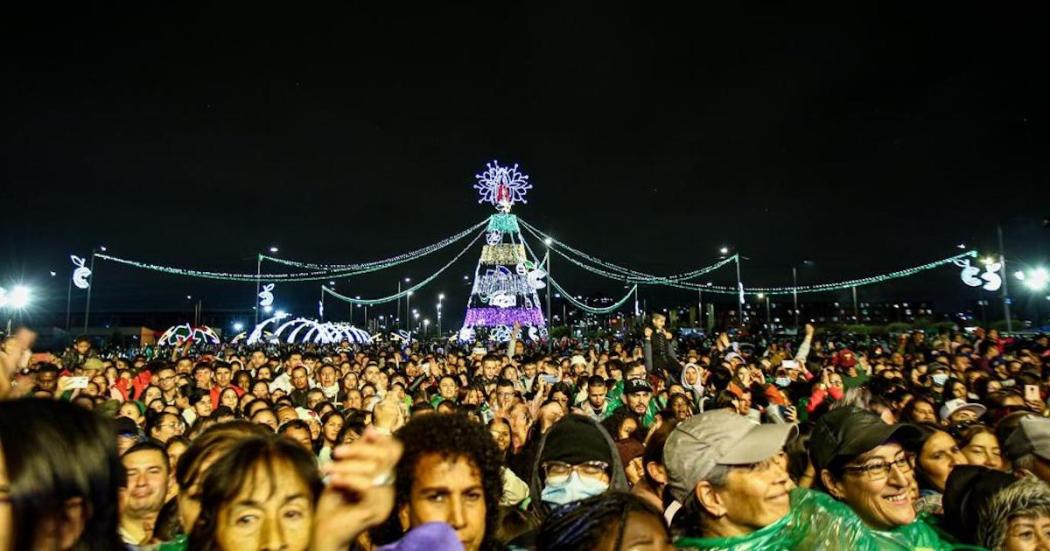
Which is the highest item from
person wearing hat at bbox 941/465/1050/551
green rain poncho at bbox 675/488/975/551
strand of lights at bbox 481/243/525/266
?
strand of lights at bbox 481/243/525/266

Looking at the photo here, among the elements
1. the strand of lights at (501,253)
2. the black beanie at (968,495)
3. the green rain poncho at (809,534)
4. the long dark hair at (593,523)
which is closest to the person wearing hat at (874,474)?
the black beanie at (968,495)

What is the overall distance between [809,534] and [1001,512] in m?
1.55

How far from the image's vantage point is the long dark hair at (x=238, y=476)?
82.6 inches

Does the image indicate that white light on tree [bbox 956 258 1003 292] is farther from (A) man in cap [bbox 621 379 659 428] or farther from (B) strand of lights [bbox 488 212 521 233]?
(B) strand of lights [bbox 488 212 521 233]

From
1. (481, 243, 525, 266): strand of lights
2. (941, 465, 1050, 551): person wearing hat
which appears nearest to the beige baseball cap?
(941, 465, 1050, 551): person wearing hat

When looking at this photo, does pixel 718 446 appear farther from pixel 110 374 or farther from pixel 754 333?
pixel 754 333

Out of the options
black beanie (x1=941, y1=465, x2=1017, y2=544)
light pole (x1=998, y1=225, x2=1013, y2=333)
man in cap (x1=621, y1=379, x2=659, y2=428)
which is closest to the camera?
black beanie (x1=941, y1=465, x2=1017, y2=544)

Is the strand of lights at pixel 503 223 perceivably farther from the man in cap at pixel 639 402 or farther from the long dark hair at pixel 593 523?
the long dark hair at pixel 593 523

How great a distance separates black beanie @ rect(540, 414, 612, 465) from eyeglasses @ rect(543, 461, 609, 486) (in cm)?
2

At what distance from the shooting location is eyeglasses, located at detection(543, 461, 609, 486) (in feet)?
11.4

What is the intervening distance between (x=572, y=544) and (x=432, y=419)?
1.05 m

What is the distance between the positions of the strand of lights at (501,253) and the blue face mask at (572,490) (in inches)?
1466

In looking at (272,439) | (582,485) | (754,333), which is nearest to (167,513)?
(272,439)

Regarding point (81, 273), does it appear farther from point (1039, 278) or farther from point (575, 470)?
point (1039, 278)
